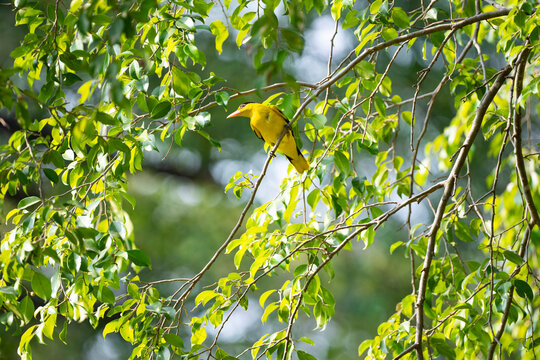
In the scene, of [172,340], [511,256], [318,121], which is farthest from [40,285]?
[511,256]

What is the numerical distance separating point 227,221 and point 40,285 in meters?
5.24

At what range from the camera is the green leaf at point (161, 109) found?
6.20 feet

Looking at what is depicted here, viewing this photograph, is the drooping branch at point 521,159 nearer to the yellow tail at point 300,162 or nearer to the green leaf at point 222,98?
the yellow tail at point 300,162

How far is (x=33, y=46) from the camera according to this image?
6.16ft

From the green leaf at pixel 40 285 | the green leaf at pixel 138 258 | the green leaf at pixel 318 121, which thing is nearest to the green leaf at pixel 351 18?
the green leaf at pixel 318 121

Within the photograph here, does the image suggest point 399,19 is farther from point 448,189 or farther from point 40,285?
point 40,285

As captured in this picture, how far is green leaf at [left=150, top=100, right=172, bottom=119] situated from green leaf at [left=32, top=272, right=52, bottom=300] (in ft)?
2.13

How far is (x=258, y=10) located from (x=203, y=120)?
38 centimetres

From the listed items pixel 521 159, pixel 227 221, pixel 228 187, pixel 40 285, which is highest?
pixel 227 221

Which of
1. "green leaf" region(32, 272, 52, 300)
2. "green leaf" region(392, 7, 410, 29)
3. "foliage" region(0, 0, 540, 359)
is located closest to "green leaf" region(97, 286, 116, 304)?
"foliage" region(0, 0, 540, 359)

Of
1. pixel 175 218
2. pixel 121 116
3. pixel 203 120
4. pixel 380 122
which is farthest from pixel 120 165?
pixel 175 218

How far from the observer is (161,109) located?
1898 mm

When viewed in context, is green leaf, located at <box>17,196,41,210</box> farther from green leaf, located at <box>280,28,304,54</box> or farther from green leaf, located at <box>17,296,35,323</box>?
green leaf, located at <box>280,28,304,54</box>

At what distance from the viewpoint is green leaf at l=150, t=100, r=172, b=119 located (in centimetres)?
189
